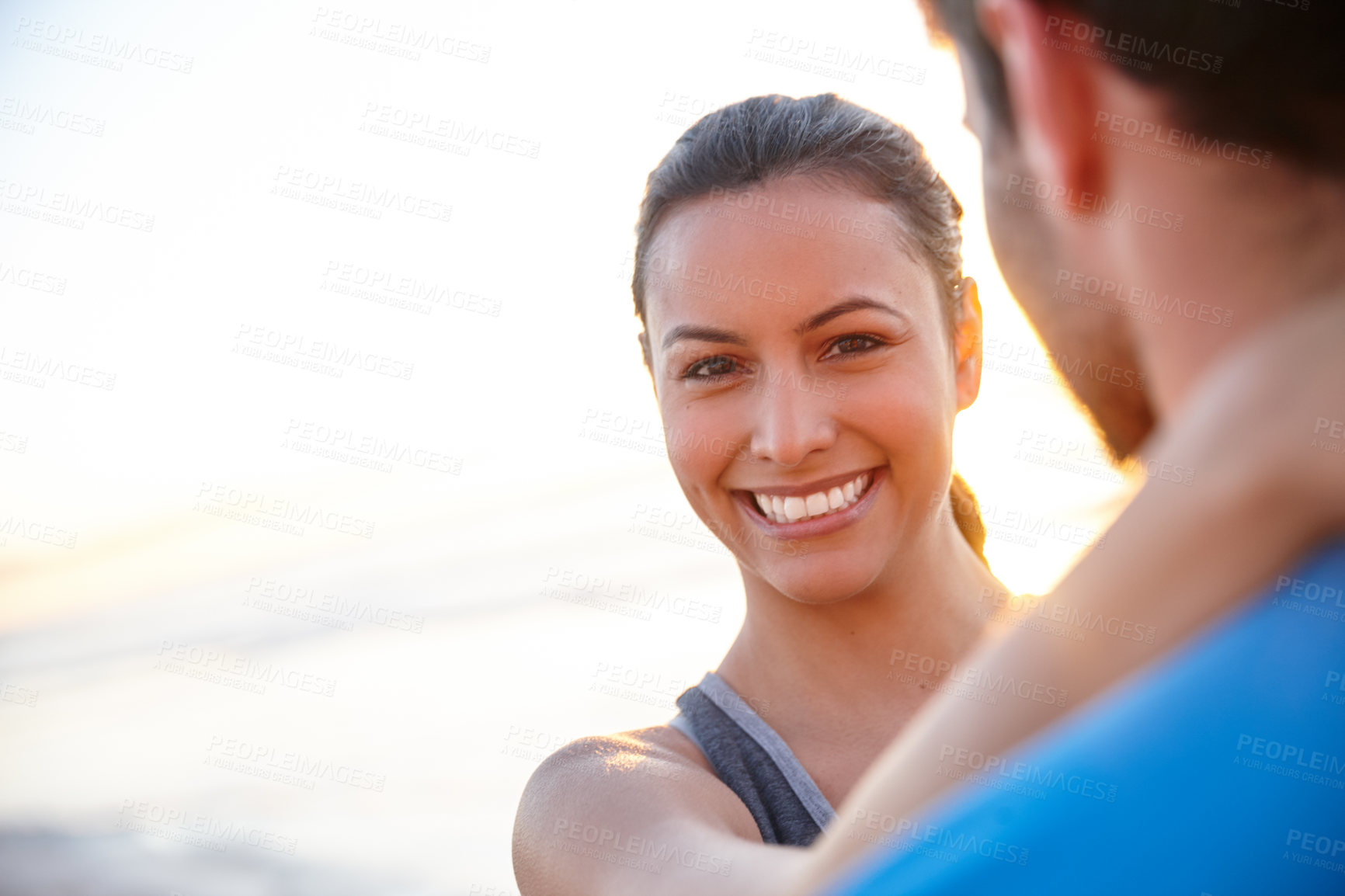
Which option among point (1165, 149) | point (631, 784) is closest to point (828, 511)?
point (631, 784)

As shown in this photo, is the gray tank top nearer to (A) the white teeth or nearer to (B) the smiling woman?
(B) the smiling woman

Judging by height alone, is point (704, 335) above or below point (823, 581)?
above

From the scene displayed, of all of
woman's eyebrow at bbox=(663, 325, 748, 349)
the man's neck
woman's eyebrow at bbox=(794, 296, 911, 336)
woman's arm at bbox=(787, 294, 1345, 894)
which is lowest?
woman's arm at bbox=(787, 294, 1345, 894)

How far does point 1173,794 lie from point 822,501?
1089 millimetres

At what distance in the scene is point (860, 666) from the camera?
1.73m

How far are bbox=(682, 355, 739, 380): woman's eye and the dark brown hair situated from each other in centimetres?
21

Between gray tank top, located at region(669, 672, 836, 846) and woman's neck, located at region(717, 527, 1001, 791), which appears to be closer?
gray tank top, located at region(669, 672, 836, 846)

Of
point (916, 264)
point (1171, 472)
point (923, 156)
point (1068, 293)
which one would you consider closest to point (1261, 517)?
point (1171, 472)

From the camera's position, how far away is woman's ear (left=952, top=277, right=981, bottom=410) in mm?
1779

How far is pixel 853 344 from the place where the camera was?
1.60m

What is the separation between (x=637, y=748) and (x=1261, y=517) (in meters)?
1.18

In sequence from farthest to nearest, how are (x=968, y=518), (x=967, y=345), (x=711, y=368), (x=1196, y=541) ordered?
(x=968, y=518)
(x=967, y=345)
(x=711, y=368)
(x=1196, y=541)

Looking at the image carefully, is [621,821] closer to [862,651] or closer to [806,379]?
[862,651]

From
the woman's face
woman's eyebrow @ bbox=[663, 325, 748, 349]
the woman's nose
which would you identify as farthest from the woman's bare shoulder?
woman's eyebrow @ bbox=[663, 325, 748, 349]
